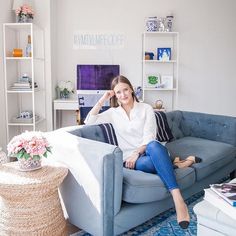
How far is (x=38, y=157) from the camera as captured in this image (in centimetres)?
198

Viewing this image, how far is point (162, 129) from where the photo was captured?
3.13m

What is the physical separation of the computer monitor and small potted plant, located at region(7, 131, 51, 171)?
2477mm

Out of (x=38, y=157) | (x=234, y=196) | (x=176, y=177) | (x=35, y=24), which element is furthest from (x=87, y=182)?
(x=35, y=24)

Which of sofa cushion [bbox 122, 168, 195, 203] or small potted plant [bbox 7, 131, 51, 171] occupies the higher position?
small potted plant [bbox 7, 131, 51, 171]

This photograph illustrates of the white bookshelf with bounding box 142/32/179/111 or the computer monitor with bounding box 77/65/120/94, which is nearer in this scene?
the computer monitor with bounding box 77/65/120/94

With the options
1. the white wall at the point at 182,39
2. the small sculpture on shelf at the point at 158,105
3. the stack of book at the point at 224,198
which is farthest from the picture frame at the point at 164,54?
the stack of book at the point at 224,198

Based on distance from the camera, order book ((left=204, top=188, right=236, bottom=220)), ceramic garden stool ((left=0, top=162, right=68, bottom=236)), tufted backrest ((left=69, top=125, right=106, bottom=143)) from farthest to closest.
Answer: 1. tufted backrest ((left=69, top=125, right=106, bottom=143))
2. ceramic garden stool ((left=0, top=162, right=68, bottom=236))
3. book ((left=204, top=188, right=236, bottom=220))

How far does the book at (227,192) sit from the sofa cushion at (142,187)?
52 centimetres

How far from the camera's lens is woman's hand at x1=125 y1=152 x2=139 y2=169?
229 centimetres

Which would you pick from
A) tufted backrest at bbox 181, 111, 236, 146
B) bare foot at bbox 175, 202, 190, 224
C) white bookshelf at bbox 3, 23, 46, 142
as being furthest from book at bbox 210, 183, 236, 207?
white bookshelf at bbox 3, 23, 46, 142

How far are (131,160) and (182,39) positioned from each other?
2.83 meters

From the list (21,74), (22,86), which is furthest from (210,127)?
(21,74)

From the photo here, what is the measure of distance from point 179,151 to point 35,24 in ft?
8.13

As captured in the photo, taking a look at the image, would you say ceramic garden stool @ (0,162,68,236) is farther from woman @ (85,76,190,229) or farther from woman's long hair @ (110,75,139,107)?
woman's long hair @ (110,75,139,107)
